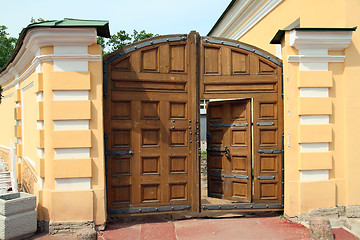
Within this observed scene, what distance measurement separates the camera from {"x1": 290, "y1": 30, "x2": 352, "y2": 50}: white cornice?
16.9 feet

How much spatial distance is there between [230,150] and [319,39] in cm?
233

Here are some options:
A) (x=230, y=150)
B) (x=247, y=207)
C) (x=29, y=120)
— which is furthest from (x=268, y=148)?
(x=29, y=120)

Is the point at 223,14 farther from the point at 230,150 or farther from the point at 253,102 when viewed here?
the point at 230,150

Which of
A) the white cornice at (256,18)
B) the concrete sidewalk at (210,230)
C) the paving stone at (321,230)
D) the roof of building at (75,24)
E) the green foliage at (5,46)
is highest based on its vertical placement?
the green foliage at (5,46)

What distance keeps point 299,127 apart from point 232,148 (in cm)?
116

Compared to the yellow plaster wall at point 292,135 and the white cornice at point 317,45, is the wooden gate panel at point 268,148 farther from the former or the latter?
the white cornice at point 317,45

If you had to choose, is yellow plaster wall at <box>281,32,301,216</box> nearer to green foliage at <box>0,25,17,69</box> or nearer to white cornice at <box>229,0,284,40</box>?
white cornice at <box>229,0,284,40</box>

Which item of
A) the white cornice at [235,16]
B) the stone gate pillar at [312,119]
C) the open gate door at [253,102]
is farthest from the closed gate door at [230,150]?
the white cornice at [235,16]

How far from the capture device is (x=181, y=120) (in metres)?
5.36

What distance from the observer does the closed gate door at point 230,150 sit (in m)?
5.52

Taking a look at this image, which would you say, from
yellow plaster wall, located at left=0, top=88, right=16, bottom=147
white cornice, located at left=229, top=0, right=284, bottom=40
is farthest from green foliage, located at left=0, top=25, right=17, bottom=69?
white cornice, located at left=229, top=0, right=284, bottom=40

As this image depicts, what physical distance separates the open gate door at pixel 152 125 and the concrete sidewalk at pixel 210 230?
24 cm

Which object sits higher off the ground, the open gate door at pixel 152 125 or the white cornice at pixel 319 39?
the white cornice at pixel 319 39

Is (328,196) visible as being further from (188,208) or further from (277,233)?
(188,208)
